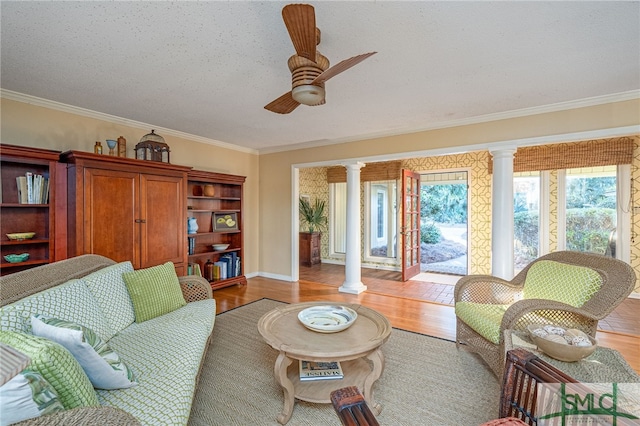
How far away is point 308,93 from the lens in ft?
5.97

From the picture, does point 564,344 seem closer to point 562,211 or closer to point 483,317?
point 483,317

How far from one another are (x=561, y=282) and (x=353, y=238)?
2.83 meters

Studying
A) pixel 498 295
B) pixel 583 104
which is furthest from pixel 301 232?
pixel 583 104

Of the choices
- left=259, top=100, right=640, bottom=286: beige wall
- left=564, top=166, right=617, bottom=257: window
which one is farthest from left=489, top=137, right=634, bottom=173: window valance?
left=259, top=100, right=640, bottom=286: beige wall

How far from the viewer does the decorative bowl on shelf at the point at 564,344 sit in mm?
1501

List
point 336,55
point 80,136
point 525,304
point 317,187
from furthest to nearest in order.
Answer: point 317,187 < point 80,136 < point 336,55 < point 525,304

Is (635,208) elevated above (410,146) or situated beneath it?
situated beneath

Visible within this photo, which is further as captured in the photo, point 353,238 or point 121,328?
point 353,238

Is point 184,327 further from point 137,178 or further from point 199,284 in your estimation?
point 137,178

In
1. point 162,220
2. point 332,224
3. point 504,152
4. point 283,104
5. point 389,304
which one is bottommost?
point 389,304

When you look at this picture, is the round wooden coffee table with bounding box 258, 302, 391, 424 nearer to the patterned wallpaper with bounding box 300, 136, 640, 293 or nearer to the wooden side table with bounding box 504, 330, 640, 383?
the wooden side table with bounding box 504, 330, 640, 383

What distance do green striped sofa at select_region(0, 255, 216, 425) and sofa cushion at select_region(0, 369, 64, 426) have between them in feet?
0.13

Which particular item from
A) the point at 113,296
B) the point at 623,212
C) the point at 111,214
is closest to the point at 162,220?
the point at 111,214

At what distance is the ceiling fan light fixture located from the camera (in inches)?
70.8
